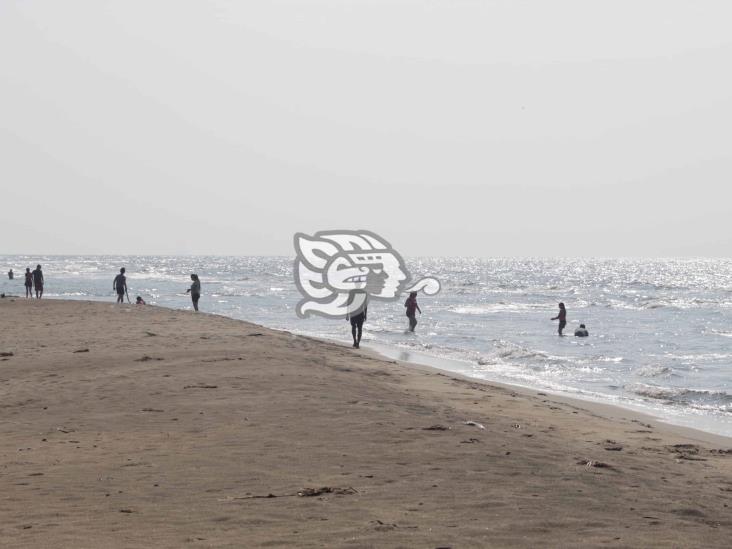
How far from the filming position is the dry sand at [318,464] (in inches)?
252

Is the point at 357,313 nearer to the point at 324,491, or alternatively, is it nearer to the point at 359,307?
the point at 359,307

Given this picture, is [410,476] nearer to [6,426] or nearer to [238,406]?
[238,406]

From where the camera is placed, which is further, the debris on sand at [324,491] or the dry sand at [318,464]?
the debris on sand at [324,491]

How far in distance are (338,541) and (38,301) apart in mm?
31328

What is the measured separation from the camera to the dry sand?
641 centimetres

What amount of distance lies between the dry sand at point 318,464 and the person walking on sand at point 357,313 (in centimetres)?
865

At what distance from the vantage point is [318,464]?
27.7 feet

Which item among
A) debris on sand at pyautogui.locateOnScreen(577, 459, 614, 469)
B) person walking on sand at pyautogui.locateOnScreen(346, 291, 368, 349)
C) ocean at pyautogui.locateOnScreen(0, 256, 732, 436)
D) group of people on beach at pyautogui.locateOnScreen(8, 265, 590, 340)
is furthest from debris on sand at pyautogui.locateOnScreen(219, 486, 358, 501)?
group of people on beach at pyautogui.locateOnScreen(8, 265, 590, 340)

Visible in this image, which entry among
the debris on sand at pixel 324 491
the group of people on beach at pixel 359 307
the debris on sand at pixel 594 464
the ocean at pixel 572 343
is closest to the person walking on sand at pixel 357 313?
the group of people on beach at pixel 359 307

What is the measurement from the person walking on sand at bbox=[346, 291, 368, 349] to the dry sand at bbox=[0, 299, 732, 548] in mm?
8647

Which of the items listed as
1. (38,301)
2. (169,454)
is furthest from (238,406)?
(38,301)

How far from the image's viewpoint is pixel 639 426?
13883 mm

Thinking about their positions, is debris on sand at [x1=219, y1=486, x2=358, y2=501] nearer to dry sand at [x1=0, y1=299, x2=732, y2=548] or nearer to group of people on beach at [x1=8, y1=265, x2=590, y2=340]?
dry sand at [x1=0, y1=299, x2=732, y2=548]

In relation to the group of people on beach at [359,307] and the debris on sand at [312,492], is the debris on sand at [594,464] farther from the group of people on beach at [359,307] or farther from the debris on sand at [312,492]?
the group of people on beach at [359,307]
